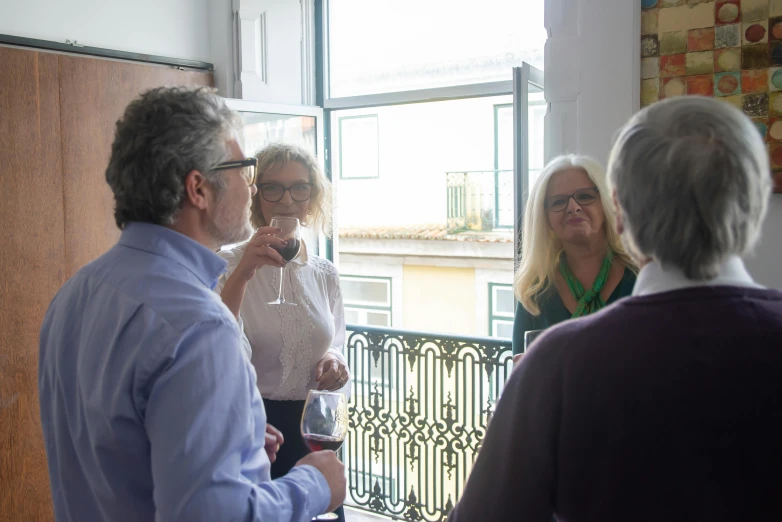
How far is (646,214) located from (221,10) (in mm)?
3496

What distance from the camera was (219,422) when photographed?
106cm

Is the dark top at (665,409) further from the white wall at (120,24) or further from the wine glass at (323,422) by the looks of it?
the white wall at (120,24)

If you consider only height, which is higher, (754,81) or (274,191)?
(754,81)

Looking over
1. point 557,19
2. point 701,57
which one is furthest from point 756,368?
point 557,19

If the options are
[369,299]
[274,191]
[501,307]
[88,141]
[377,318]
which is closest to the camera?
[274,191]

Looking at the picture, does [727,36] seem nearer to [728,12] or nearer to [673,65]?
[728,12]

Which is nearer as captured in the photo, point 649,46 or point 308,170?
point 308,170

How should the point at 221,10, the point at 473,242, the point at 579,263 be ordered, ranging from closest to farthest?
the point at 579,263, the point at 221,10, the point at 473,242

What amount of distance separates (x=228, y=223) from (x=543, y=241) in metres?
1.20

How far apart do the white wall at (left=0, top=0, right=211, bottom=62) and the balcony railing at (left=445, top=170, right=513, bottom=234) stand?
79.9 inches

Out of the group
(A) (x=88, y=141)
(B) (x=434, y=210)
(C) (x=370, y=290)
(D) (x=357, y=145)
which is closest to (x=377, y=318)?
(C) (x=370, y=290)

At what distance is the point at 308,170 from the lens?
234cm

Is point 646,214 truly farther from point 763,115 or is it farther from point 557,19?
point 557,19

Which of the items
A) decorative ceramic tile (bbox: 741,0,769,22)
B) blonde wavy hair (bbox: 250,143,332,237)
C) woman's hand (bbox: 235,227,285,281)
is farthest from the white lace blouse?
decorative ceramic tile (bbox: 741,0,769,22)
